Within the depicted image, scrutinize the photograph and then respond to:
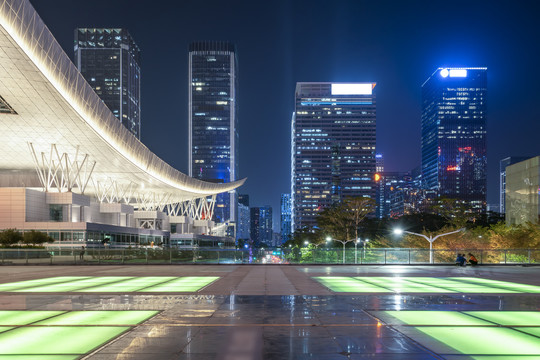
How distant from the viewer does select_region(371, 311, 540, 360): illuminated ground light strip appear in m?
8.51

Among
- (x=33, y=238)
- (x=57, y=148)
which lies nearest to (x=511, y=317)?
(x=33, y=238)

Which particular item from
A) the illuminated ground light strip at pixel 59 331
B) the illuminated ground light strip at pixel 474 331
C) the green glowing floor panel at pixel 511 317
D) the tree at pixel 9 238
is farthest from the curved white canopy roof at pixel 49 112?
the green glowing floor panel at pixel 511 317

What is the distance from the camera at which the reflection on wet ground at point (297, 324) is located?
8438 millimetres

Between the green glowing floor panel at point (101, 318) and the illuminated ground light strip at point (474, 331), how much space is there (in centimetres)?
598

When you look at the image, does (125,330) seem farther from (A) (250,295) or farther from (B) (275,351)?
(A) (250,295)

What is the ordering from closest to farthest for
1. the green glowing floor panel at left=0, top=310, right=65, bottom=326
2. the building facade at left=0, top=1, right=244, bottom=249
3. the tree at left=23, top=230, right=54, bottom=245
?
the green glowing floor panel at left=0, top=310, right=65, bottom=326
the building facade at left=0, top=1, right=244, bottom=249
the tree at left=23, top=230, right=54, bottom=245

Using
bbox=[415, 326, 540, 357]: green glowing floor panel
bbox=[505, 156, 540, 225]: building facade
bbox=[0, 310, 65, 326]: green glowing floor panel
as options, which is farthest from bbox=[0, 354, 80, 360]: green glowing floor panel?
bbox=[505, 156, 540, 225]: building facade

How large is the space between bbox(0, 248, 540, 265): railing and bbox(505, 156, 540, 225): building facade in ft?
68.2

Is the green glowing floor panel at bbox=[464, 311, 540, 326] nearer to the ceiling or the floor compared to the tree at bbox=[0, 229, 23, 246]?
nearer to the ceiling

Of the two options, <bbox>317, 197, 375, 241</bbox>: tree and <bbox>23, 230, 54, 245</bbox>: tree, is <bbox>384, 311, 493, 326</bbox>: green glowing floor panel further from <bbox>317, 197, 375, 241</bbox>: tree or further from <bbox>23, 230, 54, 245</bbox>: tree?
<bbox>317, 197, 375, 241</bbox>: tree

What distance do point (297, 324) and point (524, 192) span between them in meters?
61.4

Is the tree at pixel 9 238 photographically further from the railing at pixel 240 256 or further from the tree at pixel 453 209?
the tree at pixel 453 209

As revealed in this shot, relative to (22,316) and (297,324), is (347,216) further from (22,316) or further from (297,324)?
(22,316)

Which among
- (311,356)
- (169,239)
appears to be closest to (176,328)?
(311,356)
